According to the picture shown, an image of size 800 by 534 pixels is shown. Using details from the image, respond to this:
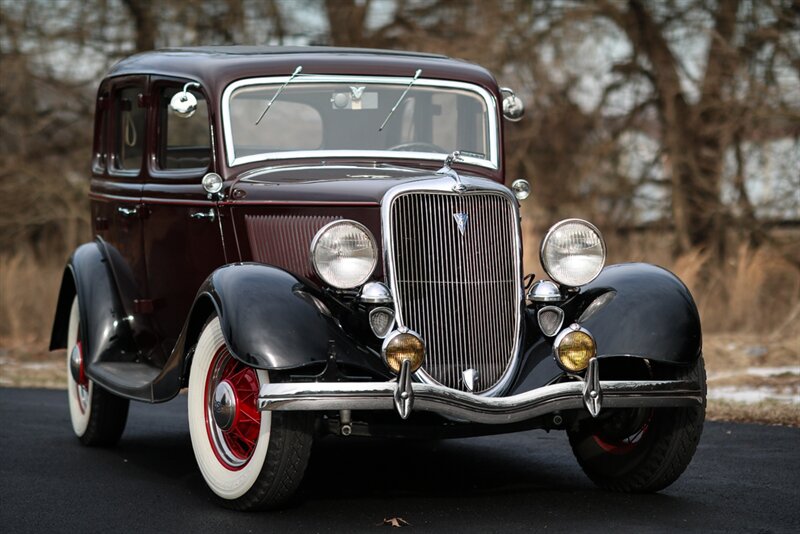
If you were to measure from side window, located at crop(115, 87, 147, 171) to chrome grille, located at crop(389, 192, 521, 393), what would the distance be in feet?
7.64

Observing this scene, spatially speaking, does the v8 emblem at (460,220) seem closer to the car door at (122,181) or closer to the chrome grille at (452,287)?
the chrome grille at (452,287)

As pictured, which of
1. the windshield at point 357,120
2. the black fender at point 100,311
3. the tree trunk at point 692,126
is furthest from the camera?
the tree trunk at point 692,126

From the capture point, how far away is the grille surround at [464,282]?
5.22 metres

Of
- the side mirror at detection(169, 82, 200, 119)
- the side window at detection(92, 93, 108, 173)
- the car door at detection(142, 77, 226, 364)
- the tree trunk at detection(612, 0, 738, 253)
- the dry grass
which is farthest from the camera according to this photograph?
the tree trunk at detection(612, 0, 738, 253)

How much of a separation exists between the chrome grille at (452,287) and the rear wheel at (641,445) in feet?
2.17

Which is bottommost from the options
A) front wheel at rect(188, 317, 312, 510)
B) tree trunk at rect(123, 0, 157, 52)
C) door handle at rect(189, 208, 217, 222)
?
front wheel at rect(188, 317, 312, 510)

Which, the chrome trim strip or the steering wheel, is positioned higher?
the steering wheel

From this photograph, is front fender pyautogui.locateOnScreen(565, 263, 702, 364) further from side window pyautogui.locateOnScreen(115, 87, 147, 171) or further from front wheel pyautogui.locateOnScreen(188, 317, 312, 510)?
side window pyautogui.locateOnScreen(115, 87, 147, 171)

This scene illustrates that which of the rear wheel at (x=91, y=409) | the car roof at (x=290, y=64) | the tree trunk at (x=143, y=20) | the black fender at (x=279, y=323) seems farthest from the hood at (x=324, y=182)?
the tree trunk at (x=143, y=20)

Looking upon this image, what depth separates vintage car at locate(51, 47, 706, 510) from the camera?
4941 mm

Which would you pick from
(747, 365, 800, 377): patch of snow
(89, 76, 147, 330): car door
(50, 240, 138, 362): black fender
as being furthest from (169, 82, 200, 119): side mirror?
(747, 365, 800, 377): patch of snow

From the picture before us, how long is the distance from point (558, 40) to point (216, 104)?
9.88m

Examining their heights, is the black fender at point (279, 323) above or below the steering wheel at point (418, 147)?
below

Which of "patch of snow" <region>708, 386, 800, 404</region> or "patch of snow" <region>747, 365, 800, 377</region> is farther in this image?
"patch of snow" <region>747, 365, 800, 377</region>
